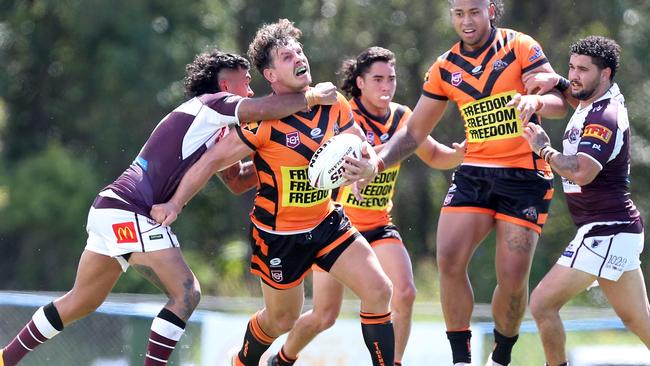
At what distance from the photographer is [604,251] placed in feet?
21.9

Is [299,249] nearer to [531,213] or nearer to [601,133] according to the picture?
[531,213]

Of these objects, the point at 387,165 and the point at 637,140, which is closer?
the point at 387,165

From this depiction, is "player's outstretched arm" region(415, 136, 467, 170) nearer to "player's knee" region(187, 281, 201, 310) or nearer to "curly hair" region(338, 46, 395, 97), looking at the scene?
"curly hair" region(338, 46, 395, 97)

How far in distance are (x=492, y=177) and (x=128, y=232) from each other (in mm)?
2115

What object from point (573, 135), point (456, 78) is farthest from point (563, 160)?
point (456, 78)

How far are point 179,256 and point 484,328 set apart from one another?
110 inches

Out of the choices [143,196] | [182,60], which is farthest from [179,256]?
[182,60]

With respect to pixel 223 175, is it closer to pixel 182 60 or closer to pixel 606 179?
pixel 606 179

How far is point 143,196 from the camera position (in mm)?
6570

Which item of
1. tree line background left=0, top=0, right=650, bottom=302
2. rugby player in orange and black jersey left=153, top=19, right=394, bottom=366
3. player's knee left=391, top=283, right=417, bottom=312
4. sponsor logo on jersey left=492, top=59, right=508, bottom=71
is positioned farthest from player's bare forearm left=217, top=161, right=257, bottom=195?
Result: tree line background left=0, top=0, right=650, bottom=302

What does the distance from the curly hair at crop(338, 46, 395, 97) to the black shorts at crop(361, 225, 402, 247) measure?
3.22 ft

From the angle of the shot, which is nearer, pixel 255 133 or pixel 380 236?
pixel 255 133

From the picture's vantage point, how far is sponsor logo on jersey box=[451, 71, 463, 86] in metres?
6.88

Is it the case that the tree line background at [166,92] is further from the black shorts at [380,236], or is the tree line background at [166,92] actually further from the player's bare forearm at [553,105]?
the player's bare forearm at [553,105]
